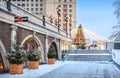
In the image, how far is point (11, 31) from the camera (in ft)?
69.9

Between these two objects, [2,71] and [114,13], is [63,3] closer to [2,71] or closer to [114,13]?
[114,13]

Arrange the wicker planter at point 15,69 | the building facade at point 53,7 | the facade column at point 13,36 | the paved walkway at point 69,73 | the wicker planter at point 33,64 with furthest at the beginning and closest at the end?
1. the building facade at point 53,7
2. the wicker planter at point 33,64
3. the facade column at point 13,36
4. the wicker planter at point 15,69
5. the paved walkway at point 69,73

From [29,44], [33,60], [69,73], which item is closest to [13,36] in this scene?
[33,60]

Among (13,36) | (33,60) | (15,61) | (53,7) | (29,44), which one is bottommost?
(33,60)

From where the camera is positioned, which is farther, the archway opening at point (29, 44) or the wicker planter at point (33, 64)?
the archway opening at point (29, 44)

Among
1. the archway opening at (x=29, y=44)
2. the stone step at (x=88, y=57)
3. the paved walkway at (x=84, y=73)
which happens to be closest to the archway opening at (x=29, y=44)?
the archway opening at (x=29, y=44)

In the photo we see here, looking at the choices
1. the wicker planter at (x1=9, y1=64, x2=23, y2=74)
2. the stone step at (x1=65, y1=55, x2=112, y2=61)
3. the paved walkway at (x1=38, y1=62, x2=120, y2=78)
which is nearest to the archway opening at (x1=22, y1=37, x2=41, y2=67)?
the paved walkway at (x1=38, y1=62, x2=120, y2=78)

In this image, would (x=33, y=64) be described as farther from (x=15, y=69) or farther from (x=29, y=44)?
(x=15, y=69)

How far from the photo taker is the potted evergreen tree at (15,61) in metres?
19.2

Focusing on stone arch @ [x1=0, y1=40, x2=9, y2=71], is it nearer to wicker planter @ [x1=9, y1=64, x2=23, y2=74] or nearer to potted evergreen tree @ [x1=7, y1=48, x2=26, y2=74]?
potted evergreen tree @ [x1=7, y1=48, x2=26, y2=74]

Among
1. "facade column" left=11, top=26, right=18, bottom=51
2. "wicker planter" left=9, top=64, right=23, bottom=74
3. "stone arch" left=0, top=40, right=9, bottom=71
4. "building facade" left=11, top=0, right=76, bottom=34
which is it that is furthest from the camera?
"building facade" left=11, top=0, right=76, bottom=34

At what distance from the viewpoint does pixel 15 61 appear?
1941cm

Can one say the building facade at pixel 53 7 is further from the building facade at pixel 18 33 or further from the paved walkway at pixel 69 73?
the paved walkway at pixel 69 73

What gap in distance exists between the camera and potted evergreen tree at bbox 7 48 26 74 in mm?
19192
